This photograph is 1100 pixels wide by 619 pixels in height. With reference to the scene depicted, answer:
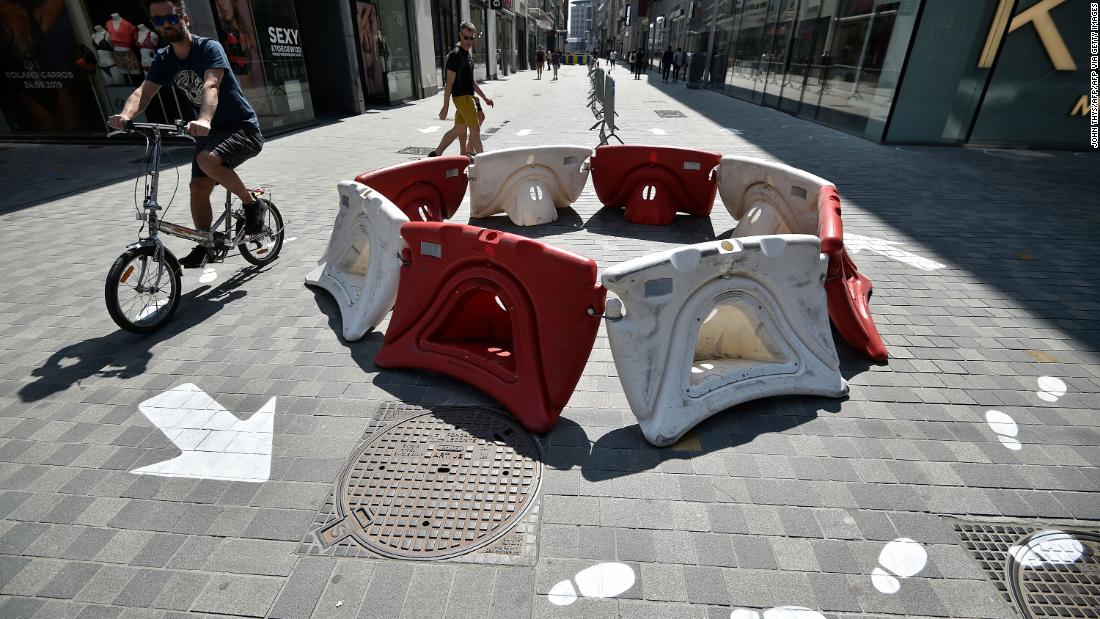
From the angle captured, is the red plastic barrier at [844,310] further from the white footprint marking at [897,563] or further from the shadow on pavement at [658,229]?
the shadow on pavement at [658,229]

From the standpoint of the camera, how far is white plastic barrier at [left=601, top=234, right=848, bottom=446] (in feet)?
9.96

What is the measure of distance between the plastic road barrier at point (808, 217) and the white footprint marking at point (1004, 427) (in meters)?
0.75

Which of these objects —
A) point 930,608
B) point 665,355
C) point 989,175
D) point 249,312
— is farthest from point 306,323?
point 989,175

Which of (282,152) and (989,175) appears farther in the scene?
(282,152)

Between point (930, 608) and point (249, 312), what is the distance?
509 cm

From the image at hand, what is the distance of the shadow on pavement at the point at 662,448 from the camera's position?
290cm

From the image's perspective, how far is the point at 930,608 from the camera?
215 centimetres

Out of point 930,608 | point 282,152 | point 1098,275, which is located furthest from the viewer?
point 282,152

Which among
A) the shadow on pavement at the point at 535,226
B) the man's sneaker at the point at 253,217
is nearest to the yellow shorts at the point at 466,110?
the shadow on pavement at the point at 535,226

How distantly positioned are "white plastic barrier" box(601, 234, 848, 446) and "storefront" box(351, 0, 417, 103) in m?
18.4

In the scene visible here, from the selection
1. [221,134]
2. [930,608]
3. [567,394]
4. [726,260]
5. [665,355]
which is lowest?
[930,608]

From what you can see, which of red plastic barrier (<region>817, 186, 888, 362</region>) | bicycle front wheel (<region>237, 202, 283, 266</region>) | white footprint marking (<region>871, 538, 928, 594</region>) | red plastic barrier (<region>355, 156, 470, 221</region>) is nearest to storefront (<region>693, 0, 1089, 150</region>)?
red plastic barrier (<region>817, 186, 888, 362</region>)

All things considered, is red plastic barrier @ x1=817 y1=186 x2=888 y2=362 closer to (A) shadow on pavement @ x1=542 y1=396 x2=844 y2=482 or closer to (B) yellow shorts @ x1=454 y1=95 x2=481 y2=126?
(A) shadow on pavement @ x1=542 y1=396 x2=844 y2=482

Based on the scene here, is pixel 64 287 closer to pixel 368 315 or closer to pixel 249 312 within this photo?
pixel 249 312
